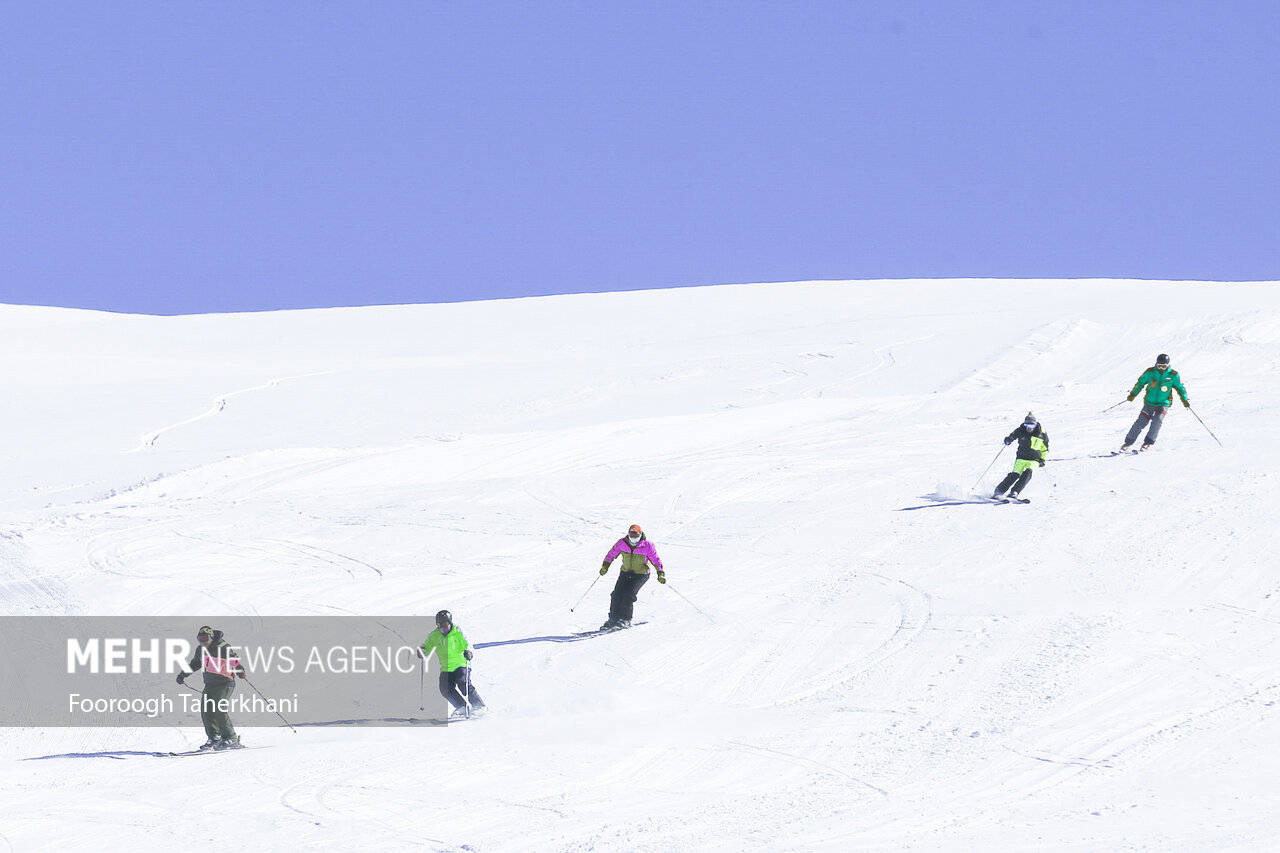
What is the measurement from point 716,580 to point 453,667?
12.9 ft

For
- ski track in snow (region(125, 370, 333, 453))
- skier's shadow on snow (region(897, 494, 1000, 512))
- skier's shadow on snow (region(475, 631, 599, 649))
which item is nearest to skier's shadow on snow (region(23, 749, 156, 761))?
skier's shadow on snow (region(475, 631, 599, 649))

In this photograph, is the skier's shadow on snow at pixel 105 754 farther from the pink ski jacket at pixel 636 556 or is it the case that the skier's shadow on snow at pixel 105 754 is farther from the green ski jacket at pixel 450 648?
the pink ski jacket at pixel 636 556

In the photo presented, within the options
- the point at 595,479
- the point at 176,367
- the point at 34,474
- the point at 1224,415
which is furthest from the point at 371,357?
the point at 1224,415

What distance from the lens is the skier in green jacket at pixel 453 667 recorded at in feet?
37.6

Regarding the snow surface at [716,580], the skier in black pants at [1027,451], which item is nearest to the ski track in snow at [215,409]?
the snow surface at [716,580]

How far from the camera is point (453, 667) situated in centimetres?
1152

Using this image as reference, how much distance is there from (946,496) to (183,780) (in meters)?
10.4

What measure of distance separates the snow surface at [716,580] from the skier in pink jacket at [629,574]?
45 centimetres

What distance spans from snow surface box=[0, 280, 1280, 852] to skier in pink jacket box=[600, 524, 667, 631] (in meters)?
0.45

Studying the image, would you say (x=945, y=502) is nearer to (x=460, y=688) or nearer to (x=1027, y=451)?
(x=1027, y=451)

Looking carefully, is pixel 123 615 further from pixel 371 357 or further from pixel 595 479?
pixel 371 357

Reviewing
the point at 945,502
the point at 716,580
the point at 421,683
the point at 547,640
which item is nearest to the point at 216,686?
the point at 421,683

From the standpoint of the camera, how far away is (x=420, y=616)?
45.7ft

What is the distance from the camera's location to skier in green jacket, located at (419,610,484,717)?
11.5 metres
